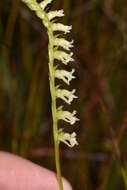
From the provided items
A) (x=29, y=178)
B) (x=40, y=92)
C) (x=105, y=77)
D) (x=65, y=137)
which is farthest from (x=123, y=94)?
(x=65, y=137)

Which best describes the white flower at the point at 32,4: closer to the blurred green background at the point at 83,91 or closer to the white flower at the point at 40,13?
the white flower at the point at 40,13

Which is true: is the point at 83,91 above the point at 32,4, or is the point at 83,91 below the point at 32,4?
below

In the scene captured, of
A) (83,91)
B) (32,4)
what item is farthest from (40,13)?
(83,91)

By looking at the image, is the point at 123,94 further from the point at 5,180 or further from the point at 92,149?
the point at 5,180

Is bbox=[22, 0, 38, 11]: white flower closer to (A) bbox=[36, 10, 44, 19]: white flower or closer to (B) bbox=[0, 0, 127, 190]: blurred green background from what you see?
(A) bbox=[36, 10, 44, 19]: white flower

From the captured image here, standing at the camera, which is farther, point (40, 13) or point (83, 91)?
point (83, 91)

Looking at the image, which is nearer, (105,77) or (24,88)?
(105,77)

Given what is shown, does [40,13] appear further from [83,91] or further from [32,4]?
[83,91]

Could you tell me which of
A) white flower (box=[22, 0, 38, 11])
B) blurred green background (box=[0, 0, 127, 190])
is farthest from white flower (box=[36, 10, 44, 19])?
blurred green background (box=[0, 0, 127, 190])
